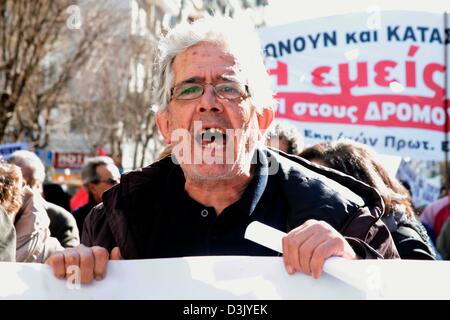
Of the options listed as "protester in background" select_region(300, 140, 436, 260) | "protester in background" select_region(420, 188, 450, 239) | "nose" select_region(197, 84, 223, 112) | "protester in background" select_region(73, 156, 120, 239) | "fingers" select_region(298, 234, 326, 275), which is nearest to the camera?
"fingers" select_region(298, 234, 326, 275)

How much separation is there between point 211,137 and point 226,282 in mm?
461

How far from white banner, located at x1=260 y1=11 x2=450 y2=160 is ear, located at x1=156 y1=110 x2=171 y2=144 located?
4.18 metres

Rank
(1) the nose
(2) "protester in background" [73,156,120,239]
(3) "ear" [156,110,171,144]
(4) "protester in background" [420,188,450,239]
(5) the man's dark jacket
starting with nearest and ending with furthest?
(5) the man's dark jacket, (1) the nose, (3) "ear" [156,110,171,144], (2) "protester in background" [73,156,120,239], (4) "protester in background" [420,188,450,239]

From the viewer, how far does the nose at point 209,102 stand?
2119 millimetres

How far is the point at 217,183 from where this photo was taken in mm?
2221

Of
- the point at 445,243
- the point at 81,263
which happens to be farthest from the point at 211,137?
the point at 445,243

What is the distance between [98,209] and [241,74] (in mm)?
612

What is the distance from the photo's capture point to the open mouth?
211cm

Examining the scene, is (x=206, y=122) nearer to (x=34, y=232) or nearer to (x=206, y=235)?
(x=206, y=235)

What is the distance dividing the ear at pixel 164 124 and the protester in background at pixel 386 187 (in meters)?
1.04

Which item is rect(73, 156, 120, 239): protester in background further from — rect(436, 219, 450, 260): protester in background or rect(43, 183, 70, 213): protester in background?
rect(436, 219, 450, 260): protester in background

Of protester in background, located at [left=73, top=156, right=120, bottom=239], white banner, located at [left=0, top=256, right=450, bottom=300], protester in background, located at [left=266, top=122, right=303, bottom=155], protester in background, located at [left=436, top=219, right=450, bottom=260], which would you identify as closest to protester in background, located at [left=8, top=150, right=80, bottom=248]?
protester in background, located at [left=73, top=156, right=120, bottom=239]

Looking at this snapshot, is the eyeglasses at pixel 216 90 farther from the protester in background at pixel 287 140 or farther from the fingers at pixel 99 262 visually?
the protester in background at pixel 287 140
